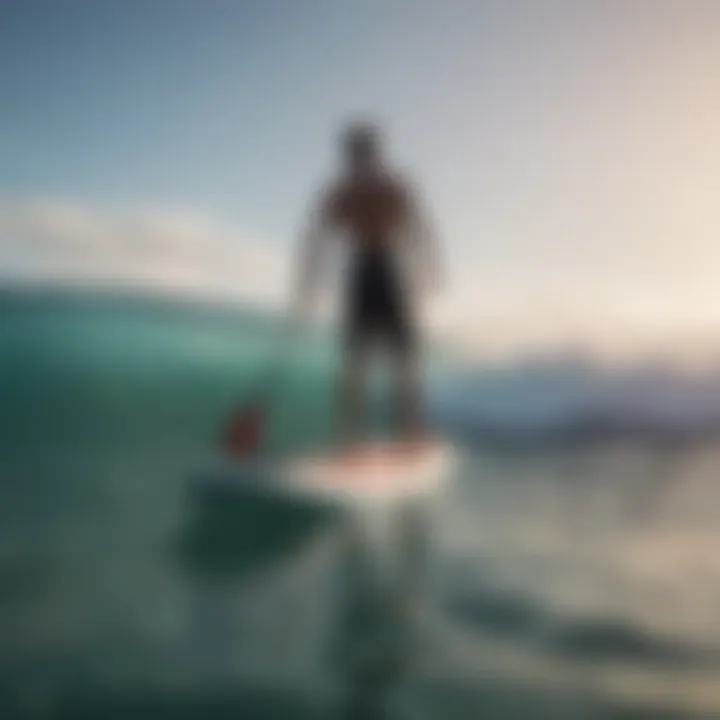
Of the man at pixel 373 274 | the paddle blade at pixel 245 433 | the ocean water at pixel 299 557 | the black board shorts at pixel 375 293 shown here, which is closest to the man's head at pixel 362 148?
the man at pixel 373 274

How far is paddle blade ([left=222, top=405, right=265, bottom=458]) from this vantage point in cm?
115

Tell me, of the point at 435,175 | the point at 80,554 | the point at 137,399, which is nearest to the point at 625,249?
the point at 435,175

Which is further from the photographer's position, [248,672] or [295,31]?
[295,31]

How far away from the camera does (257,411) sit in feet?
3.80

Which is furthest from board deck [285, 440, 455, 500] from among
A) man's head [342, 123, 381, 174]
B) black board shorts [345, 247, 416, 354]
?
man's head [342, 123, 381, 174]

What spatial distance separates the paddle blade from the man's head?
33cm

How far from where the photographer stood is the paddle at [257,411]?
1.15m

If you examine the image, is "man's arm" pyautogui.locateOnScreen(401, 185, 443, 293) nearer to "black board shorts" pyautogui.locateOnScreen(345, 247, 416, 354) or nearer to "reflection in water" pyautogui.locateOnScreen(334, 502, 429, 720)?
"black board shorts" pyautogui.locateOnScreen(345, 247, 416, 354)

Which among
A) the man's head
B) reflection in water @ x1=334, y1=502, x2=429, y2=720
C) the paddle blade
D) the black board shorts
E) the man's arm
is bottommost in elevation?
reflection in water @ x1=334, y1=502, x2=429, y2=720

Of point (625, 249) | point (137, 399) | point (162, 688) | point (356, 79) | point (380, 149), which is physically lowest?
point (162, 688)

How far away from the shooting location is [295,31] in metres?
1.23

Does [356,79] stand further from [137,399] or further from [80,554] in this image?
[80,554]

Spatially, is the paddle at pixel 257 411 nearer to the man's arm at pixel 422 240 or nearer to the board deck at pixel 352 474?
the board deck at pixel 352 474

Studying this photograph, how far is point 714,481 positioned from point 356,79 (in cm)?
69
